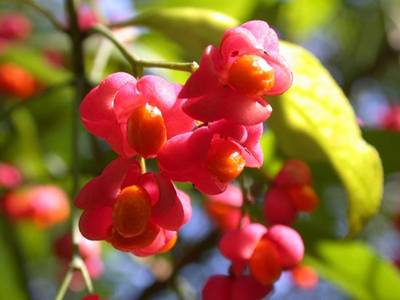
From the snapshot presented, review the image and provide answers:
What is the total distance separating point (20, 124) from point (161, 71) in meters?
0.36

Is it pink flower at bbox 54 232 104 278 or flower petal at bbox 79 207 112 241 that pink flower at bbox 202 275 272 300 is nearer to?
flower petal at bbox 79 207 112 241

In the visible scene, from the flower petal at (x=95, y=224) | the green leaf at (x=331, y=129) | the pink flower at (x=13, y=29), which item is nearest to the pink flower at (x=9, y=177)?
the pink flower at (x=13, y=29)

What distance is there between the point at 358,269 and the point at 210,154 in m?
0.75

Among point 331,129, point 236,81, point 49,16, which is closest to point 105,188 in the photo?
point 236,81

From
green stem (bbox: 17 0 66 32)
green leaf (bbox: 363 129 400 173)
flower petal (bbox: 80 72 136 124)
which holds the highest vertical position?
flower petal (bbox: 80 72 136 124)

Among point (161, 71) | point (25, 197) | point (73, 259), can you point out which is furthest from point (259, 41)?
point (25, 197)

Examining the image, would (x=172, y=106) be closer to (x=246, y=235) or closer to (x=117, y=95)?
(x=117, y=95)

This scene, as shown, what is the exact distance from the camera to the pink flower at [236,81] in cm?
76

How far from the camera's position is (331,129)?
40.0 inches

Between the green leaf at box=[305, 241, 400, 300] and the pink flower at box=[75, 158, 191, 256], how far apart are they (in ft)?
2.29

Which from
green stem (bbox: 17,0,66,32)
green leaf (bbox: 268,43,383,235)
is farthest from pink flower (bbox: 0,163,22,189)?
green leaf (bbox: 268,43,383,235)

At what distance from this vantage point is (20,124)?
1866 millimetres

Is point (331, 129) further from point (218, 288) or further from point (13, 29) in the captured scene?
point (13, 29)

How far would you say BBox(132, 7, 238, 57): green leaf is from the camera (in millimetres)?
1067
